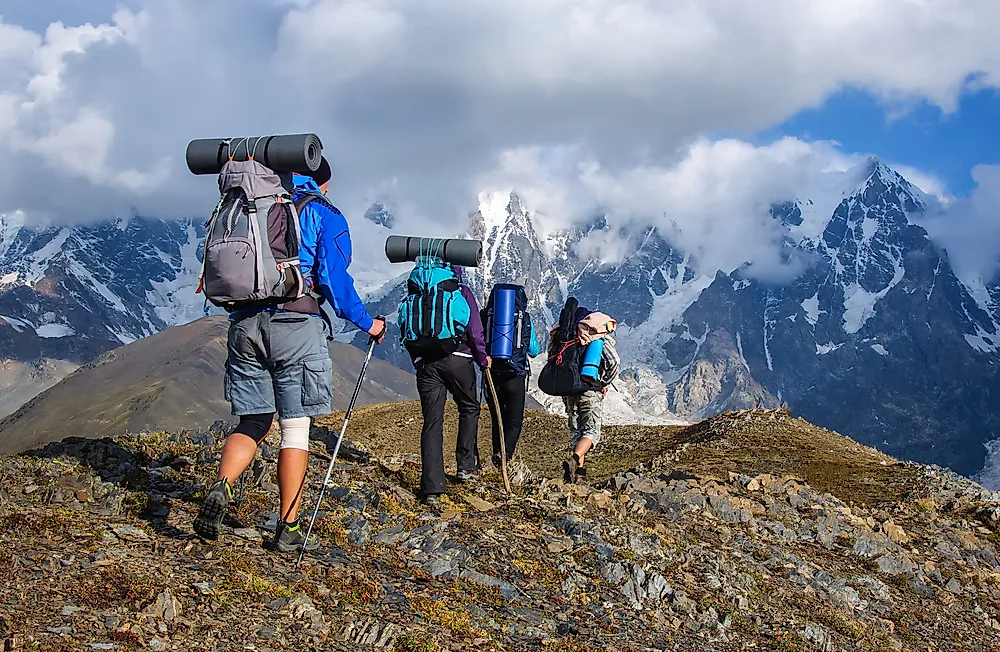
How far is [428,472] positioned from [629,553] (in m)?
2.78

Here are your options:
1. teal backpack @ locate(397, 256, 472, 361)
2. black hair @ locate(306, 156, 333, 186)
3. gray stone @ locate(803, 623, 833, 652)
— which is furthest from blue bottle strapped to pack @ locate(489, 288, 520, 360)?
gray stone @ locate(803, 623, 833, 652)

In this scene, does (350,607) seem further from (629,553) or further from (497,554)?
(629,553)

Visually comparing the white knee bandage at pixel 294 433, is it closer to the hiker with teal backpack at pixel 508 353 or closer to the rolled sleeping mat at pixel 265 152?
the rolled sleeping mat at pixel 265 152

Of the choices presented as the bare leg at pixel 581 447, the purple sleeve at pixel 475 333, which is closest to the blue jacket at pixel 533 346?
the bare leg at pixel 581 447

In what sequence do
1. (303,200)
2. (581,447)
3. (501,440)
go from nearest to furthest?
(303,200) → (501,440) → (581,447)

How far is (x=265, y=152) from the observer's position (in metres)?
7.70

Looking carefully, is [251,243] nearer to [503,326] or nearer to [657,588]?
[657,588]

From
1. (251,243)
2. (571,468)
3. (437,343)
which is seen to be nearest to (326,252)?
(251,243)

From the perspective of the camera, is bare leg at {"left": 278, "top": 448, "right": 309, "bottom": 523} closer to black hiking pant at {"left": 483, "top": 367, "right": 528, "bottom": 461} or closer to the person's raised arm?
the person's raised arm

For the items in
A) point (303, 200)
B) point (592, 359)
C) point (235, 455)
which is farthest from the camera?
point (592, 359)

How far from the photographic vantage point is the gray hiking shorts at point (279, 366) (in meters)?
7.64

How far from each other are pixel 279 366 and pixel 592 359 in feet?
21.0

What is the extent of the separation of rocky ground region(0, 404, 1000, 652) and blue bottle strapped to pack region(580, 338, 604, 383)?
1.82m

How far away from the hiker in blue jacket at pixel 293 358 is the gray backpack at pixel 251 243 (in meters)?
0.15
